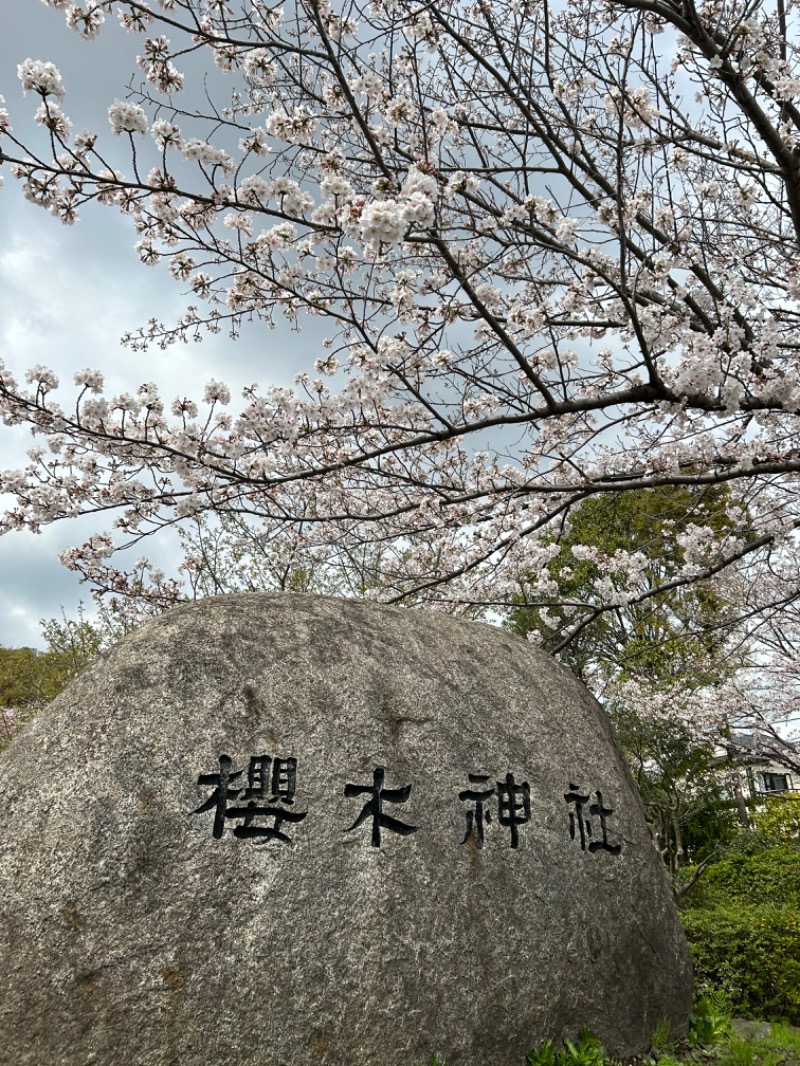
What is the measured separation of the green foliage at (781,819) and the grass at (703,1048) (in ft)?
28.2

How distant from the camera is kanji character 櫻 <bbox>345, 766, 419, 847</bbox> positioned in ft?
13.8

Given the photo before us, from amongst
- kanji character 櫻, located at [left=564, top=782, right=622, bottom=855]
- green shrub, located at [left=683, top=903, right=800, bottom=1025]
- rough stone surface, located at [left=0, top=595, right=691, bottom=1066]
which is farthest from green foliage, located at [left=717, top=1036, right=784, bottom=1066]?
green shrub, located at [left=683, top=903, right=800, bottom=1025]

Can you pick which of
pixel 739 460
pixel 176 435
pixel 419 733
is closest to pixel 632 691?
pixel 739 460

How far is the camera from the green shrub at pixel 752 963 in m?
6.96

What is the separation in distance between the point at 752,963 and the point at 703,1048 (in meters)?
2.85

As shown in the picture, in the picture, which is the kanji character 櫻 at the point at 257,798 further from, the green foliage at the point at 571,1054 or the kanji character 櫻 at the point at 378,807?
the green foliage at the point at 571,1054

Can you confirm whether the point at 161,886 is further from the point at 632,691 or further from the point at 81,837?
the point at 632,691

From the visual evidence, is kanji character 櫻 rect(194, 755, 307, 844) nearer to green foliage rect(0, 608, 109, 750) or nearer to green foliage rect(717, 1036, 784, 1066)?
green foliage rect(717, 1036, 784, 1066)

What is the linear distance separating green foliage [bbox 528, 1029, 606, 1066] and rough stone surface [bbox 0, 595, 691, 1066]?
0.06 metres

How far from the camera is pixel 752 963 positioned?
7.32m

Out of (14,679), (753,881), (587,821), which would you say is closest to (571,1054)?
(587,821)

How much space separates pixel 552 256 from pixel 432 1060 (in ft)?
19.6

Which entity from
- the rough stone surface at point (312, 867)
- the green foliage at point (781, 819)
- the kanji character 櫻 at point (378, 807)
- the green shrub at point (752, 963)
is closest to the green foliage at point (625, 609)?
the green foliage at point (781, 819)

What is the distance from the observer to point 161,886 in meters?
3.74
